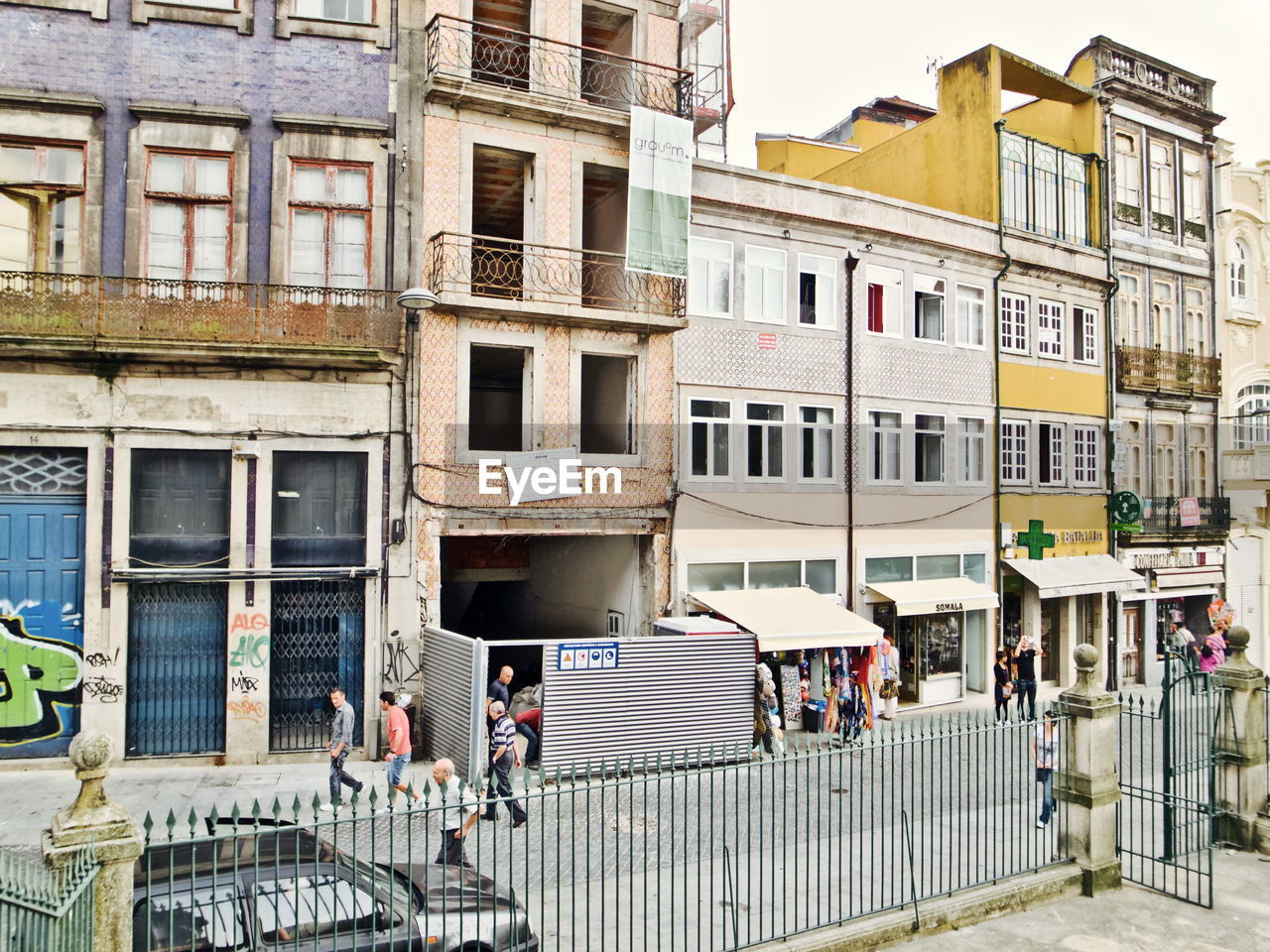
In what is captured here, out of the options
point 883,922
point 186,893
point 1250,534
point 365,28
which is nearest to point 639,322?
point 365,28

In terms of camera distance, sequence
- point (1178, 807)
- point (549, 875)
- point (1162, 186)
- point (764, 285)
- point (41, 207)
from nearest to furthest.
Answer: point (549, 875), point (1178, 807), point (41, 207), point (764, 285), point (1162, 186)

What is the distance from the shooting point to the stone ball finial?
554 cm

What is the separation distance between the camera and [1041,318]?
24.9 m

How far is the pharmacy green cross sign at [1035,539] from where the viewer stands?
77.6 ft

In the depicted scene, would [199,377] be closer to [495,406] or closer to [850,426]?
[495,406]

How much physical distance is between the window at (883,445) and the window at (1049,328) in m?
5.51

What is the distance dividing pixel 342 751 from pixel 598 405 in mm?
9311

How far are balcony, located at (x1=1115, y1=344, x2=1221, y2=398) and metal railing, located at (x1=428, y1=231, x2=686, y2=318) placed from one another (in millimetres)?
14177

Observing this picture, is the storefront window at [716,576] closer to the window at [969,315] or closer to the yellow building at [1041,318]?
the yellow building at [1041,318]

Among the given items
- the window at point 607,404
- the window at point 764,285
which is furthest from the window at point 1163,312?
the window at point 607,404

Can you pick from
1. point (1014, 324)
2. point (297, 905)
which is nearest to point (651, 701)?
point (297, 905)

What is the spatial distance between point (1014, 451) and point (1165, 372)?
6404mm

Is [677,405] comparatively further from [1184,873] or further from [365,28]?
[1184,873]

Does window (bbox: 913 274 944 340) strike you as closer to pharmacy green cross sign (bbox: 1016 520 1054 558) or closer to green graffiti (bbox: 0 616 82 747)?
pharmacy green cross sign (bbox: 1016 520 1054 558)
